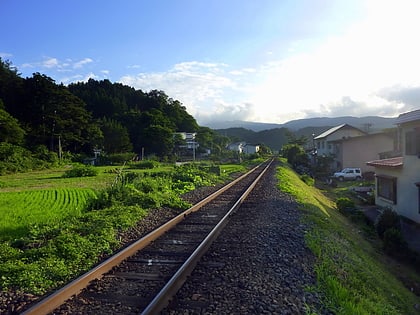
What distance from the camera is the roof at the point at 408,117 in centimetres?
1425

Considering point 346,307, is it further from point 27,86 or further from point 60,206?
point 27,86

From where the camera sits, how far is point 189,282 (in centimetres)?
479

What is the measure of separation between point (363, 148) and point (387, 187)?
2281 cm

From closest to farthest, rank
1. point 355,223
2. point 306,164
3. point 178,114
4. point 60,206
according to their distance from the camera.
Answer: point 60,206
point 355,223
point 306,164
point 178,114

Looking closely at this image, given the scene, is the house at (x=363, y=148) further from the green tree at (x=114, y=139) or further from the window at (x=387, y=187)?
the green tree at (x=114, y=139)

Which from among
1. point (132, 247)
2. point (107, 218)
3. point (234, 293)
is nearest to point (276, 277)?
point (234, 293)

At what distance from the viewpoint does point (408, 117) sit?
14.8 metres

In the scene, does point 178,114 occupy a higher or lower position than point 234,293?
higher

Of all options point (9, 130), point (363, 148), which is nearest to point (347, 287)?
point (363, 148)

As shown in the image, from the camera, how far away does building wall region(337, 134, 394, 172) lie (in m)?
38.2

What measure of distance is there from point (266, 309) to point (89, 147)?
187ft

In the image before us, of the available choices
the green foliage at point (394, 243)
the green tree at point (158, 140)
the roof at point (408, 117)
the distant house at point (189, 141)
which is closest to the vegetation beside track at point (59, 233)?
the green foliage at point (394, 243)

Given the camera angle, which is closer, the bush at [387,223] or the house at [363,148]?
the bush at [387,223]

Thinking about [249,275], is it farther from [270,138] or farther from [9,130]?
[270,138]
